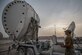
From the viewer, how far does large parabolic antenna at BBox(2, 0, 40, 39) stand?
3508 mm

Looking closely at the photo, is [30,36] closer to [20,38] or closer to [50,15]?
[20,38]

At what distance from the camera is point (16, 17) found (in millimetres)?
3527

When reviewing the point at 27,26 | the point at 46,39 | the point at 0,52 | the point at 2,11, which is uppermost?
the point at 2,11

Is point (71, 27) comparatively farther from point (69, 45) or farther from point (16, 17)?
point (16, 17)

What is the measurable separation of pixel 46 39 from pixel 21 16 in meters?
0.64

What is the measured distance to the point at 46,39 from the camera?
349 cm

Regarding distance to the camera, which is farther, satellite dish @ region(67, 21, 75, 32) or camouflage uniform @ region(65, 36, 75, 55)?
satellite dish @ region(67, 21, 75, 32)

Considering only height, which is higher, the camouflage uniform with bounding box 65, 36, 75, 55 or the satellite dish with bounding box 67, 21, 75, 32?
the satellite dish with bounding box 67, 21, 75, 32

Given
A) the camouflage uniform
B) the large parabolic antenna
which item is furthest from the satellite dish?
the large parabolic antenna

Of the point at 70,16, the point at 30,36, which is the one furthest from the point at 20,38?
the point at 70,16

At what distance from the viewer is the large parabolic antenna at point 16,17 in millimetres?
3508

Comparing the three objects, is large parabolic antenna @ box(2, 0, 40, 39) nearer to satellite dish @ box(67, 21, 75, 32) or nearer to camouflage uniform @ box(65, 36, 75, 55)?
satellite dish @ box(67, 21, 75, 32)

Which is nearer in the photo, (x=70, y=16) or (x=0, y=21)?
(x=70, y=16)

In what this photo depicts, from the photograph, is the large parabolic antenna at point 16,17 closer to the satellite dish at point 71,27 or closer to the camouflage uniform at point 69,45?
the satellite dish at point 71,27
